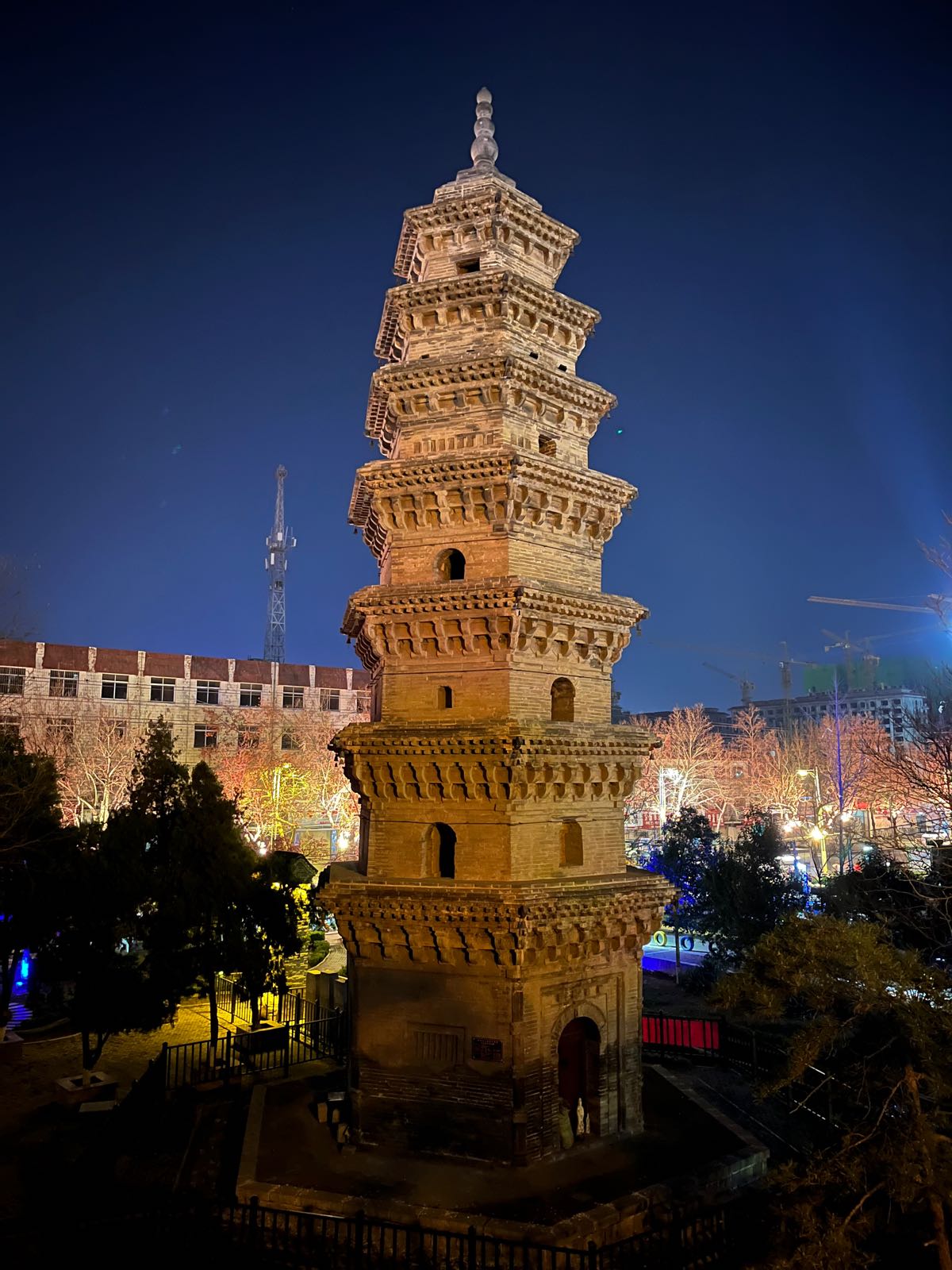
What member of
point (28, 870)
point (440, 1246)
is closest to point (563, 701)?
point (440, 1246)

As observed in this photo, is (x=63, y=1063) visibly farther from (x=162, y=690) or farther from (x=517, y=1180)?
(x=162, y=690)

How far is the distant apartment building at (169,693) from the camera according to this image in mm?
54219

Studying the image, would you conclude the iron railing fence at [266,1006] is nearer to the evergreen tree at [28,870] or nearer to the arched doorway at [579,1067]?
the evergreen tree at [28,870]

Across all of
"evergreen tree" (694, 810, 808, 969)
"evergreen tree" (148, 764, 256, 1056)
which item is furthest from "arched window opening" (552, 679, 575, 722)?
"evergreen tree" (694, 810, 808, 969)

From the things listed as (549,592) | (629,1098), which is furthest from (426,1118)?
(549,592)

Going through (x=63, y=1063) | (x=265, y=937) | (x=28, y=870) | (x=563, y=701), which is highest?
(x=563, y=701)

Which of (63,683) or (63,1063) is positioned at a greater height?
(63,683)

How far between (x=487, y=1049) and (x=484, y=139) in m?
22.0

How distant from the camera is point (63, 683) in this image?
2200 inches

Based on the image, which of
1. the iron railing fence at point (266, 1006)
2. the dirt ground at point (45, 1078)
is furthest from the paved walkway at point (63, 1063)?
the iron railing fence at point (266, 1006)

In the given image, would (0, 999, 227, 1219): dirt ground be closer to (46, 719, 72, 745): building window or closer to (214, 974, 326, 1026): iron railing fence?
(214, 974, 326, 1026): iron railing fence

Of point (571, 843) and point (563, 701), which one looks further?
point (563, 701)

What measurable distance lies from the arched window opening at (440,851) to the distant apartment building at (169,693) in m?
38.5

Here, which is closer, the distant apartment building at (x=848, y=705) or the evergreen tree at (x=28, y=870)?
the evergreen tree at (x=28, y=870)
